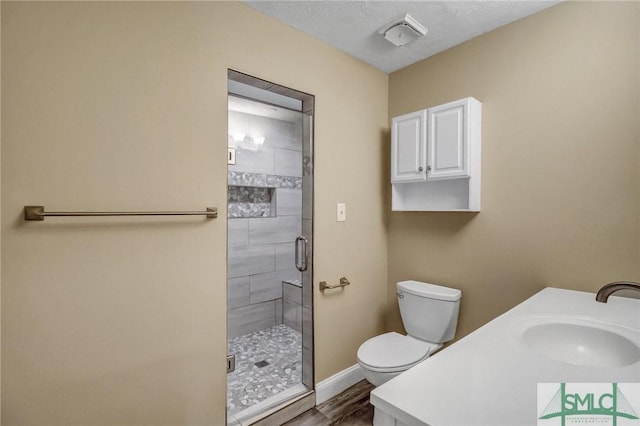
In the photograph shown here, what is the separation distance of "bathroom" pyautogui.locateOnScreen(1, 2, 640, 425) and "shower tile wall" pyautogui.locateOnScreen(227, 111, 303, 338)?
53.1 inches

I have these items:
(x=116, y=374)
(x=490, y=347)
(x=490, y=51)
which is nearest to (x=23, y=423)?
(x=116, y=374)

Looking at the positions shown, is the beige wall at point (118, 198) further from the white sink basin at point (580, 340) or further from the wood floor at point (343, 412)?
the white sink basin at point (580, 340)

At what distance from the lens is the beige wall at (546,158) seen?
1553 mm

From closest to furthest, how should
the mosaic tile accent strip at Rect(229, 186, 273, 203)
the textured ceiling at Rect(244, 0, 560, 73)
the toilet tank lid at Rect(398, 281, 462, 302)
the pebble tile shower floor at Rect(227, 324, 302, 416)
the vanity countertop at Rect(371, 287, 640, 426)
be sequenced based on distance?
Answer: the vanity countertop at Rect(371, 287, 640, 426)
the textured ceiling at Rect(244, 0, 560, 73)
the toilet tank lid at Rect(398, 281, 462, 302)
the pebble tile shower floor at Rect(227, 324, 302, 416)
the mosaic tile accent strip at Rect(229, 186, 273, 203)

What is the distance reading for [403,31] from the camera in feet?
6.35

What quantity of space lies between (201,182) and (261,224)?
71.8 inches

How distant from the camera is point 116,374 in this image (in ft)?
4.42

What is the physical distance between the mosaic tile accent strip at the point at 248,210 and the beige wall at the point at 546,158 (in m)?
1.78

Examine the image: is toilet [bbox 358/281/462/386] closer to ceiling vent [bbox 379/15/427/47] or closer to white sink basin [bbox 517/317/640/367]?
white sink basin [bbox 517/317/640/367]

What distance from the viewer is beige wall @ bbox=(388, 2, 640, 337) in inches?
61.1

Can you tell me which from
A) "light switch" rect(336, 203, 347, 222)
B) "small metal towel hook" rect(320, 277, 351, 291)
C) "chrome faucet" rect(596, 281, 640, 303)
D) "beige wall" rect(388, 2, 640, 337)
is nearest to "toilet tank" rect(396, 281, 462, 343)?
"beige wall" rect(388, 2, 640, 337)

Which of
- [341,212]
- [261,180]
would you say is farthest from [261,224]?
[341,212]

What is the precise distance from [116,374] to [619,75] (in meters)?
2.70

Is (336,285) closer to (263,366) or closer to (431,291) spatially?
(431,291)
